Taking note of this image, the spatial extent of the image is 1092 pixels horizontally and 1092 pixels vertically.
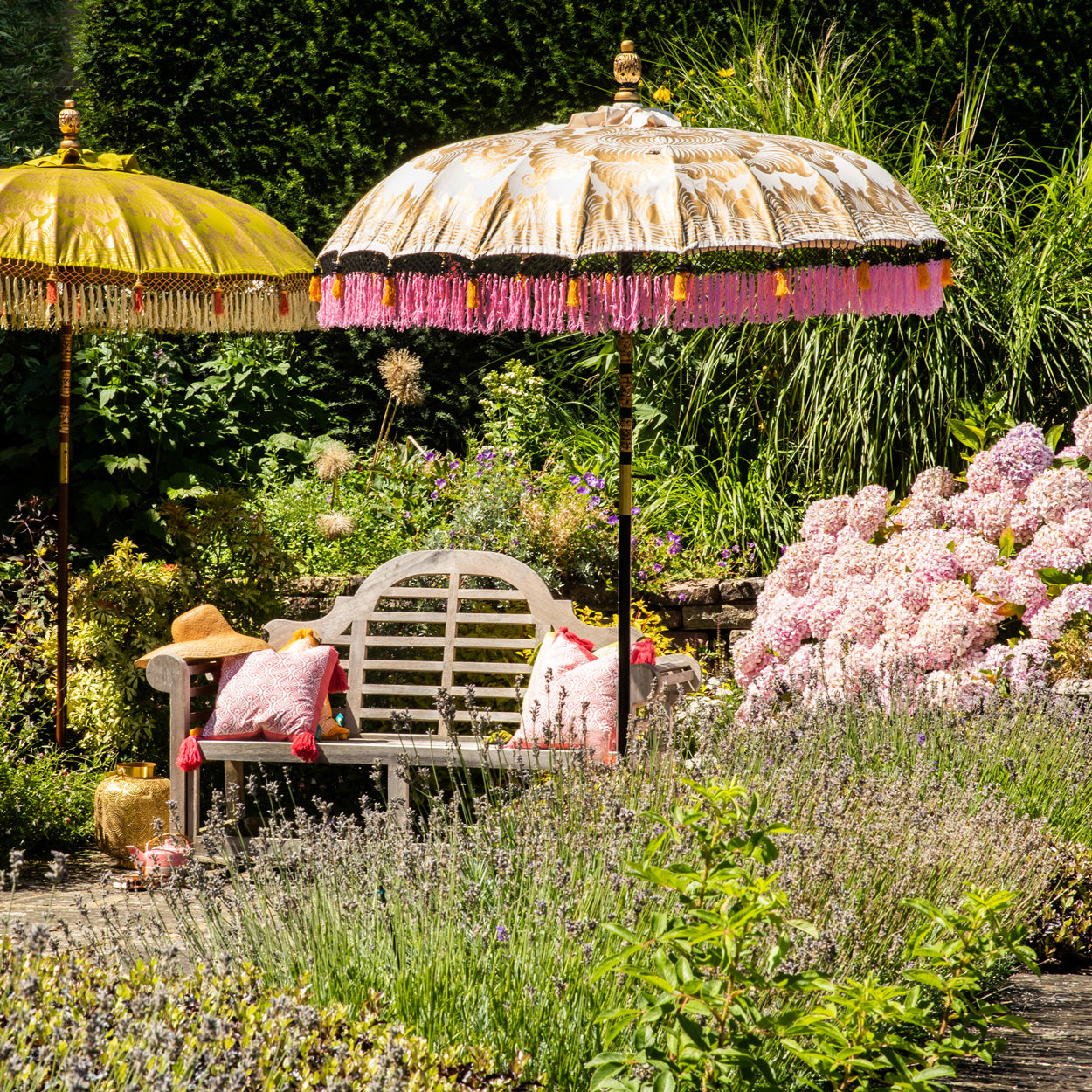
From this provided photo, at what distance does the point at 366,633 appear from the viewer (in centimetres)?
514

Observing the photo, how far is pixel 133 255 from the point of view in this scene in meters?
4.43

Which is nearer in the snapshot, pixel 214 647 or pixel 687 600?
pixel 214 647

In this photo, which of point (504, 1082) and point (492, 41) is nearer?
point (504, 1082)

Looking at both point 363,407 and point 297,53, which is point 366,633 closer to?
point 363,407

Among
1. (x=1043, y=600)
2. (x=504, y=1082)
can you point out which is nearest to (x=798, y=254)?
(x=1043, y=600)

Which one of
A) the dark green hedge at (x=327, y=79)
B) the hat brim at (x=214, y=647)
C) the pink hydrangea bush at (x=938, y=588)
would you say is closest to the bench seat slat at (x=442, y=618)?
the hat brim at (x=214, y=647)


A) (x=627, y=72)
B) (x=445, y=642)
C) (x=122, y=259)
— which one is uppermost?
(x=627, y=72)

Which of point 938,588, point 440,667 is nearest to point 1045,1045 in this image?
point 938,588

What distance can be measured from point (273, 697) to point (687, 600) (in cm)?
227

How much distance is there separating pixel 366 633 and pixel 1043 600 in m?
2.80

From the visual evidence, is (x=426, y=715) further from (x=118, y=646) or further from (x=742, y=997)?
(x=742, y=997)

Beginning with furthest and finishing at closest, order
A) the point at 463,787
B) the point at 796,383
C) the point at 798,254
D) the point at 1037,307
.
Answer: the point at 796,383
the point at 1037,307
the point at 463,787
the point at 798,254

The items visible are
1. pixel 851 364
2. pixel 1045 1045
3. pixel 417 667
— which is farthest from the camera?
pixel 851 364

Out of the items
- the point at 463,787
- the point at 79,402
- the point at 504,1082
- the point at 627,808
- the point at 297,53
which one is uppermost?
the point at 297,53
